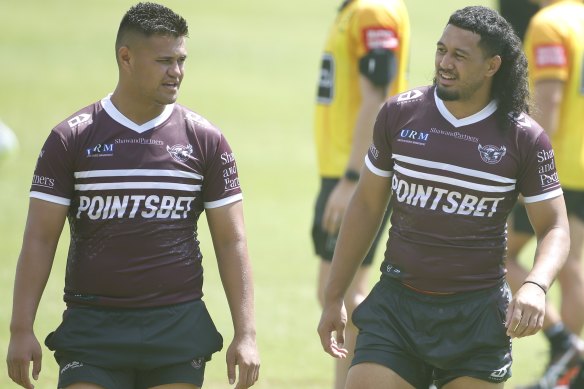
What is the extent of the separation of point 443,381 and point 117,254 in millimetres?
1458

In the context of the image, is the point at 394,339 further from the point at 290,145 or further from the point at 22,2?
the point at 22,2

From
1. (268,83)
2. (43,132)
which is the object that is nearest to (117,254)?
(43,132)

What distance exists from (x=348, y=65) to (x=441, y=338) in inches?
100

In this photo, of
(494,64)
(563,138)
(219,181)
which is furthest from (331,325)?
(563,138)

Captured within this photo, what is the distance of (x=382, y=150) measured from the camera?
5.20 m

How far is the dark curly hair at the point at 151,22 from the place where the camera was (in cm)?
491

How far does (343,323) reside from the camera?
210 inches

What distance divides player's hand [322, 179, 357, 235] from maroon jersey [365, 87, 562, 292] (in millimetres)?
1640

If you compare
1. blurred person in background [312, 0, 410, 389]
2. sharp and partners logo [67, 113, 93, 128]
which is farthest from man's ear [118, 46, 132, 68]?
blurred person in background [312, 0, 410, 389]

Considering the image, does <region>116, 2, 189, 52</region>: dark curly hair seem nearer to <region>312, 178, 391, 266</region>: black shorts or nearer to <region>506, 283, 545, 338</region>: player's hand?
<region>506, 283, 545, 338</region>: player's hand

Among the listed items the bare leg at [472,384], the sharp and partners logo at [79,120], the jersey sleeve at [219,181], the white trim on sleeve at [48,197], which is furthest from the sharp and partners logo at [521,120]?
the white trim on sleeve at [48,197]

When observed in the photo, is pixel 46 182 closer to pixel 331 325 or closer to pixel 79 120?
pixel 79 120

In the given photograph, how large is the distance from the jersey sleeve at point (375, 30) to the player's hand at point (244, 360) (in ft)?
8.23

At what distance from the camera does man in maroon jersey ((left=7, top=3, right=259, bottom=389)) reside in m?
4.83
